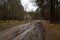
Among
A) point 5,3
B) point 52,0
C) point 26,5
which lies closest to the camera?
point 52,0

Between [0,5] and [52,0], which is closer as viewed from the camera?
[52,0]

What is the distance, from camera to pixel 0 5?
52062 millimetres

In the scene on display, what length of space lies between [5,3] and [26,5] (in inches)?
1567

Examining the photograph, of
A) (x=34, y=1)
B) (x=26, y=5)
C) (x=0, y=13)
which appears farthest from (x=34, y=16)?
(x=0, y=13)

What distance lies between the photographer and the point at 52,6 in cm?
3725

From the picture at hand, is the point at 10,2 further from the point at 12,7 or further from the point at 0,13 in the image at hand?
the point at 0,13

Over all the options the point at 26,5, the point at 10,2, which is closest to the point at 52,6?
the point at 10,2

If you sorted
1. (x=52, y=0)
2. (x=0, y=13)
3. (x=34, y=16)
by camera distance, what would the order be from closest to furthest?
(x=52, y=0)
(x=0, y=13)
(x=34, y=16)

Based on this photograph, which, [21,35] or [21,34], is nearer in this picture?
[21,35]

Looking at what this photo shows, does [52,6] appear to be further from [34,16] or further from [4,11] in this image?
[34,16]

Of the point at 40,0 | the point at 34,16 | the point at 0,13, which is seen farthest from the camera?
the point at 34,16

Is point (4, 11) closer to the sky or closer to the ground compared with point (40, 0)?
closer to the ground

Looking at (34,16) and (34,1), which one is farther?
(34,16)

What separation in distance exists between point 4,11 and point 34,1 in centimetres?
1566
